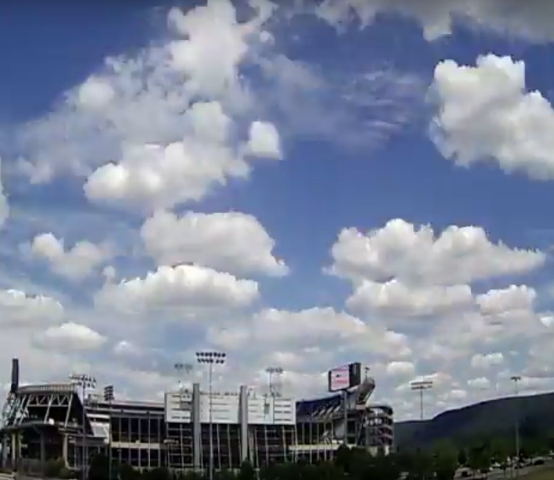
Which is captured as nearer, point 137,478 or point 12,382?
point 137,478

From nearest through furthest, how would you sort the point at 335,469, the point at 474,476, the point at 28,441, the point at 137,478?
the point at 335,469 < the point at 137,478 < the point at 474,476 < the point at 28,441

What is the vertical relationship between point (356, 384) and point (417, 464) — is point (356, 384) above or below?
above

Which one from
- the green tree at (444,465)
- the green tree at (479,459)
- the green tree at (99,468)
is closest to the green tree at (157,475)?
the green tree at (99,468)

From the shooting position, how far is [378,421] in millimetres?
145625

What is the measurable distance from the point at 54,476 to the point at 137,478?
29914 millimetres

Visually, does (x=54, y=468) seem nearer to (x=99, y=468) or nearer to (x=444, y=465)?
(x=99, y=468)

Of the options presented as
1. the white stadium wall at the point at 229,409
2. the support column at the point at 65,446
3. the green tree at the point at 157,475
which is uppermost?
the white stadium wall at the point at 229,409

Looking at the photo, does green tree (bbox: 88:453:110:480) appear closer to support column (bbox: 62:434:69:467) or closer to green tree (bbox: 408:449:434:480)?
support column (bbox: 62:434:69:467)

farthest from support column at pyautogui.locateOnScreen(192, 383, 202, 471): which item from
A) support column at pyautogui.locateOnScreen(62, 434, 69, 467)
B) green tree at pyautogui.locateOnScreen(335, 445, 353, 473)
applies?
green tree at pyautogui.locateOnScreen(335, 445, 353, 473)

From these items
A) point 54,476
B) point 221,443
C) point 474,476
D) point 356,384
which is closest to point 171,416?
point 221,443

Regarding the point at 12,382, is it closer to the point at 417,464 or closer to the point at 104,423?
the point at 104,423

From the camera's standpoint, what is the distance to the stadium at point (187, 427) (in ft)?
436

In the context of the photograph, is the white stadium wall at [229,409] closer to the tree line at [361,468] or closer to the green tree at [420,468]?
the tree line at [361,468]

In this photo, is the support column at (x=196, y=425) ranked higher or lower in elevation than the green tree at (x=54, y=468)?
higher
